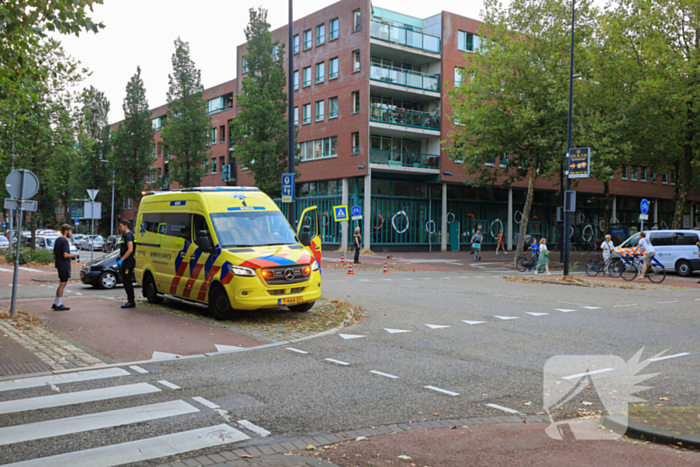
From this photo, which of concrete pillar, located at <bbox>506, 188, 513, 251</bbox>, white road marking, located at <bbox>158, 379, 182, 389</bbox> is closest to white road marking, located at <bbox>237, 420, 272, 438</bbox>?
white road marking, located at <bbox>158, 379, 182, 389</bbox>

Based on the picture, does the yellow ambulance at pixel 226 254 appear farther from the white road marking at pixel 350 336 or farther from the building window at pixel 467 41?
the building window at pixel 467 41

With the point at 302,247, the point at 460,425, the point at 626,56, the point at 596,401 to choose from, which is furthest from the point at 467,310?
the point at 626,56

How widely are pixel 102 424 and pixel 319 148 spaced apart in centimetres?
4022

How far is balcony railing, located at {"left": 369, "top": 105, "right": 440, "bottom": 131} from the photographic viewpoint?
40781mm

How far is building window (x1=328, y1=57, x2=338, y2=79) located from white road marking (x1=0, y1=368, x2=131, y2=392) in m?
38.2

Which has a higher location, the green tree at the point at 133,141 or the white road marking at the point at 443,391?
the green tree at the point at 133,141

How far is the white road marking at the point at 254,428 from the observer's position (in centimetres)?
497

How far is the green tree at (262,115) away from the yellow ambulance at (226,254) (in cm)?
2679

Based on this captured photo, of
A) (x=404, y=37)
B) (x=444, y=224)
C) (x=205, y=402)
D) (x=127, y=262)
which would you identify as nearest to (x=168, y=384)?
(x=205, y=402)

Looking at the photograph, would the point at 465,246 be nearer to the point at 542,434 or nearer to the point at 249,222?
the point at 249,222

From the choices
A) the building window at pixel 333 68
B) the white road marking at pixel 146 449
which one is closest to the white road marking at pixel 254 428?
the white road marking at pixel 146 449

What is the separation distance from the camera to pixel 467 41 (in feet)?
148

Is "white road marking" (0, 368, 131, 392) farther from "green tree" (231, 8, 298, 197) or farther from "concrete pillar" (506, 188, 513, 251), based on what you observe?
"concrete pillar" (506, 188, 513, 251)

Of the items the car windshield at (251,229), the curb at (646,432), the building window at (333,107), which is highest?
the building window at (333,107)
